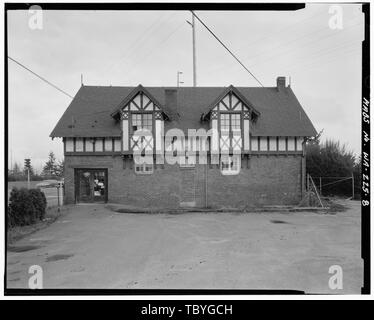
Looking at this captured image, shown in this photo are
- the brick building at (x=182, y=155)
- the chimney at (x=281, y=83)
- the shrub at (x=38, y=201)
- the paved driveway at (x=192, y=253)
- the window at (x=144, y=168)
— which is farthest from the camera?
the chimney at (x=281, y=83)

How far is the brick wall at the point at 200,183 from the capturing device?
16016 millimetres

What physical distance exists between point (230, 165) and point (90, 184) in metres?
8.62

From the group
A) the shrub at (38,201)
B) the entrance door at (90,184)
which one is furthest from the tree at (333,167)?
the shrub at (38,201)

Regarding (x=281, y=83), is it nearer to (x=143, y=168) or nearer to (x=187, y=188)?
(x=187, y=188)

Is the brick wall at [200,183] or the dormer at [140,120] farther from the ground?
the dormer at [140,120]

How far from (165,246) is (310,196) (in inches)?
442

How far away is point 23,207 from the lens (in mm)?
10195

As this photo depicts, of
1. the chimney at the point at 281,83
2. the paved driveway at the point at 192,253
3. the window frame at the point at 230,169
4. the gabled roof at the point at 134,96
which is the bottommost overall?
the paved driveway at the point at 192,253

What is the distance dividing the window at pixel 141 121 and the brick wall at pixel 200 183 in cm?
220

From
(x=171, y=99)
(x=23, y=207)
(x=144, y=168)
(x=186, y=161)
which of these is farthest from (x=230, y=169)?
(x=23, y=207)

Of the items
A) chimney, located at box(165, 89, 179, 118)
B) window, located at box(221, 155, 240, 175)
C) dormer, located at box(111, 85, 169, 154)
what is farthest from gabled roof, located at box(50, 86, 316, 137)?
window, located at box(221, 155, 240, 175)

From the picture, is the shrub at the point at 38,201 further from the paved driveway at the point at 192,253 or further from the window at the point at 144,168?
the window at the point at 144,168

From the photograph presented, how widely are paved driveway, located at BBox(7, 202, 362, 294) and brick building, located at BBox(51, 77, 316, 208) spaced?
172 inches

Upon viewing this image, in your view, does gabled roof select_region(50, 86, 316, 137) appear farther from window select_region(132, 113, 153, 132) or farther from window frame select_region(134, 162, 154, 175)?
window frame select_region(134, 162, 154, 175)
